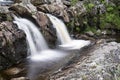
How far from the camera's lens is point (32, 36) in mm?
19094

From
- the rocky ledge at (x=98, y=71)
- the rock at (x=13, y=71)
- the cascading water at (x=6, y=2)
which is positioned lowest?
the rock at (x=13, y=71)

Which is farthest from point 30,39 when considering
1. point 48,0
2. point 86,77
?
point 86,77

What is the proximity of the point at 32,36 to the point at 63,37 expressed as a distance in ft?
11.9

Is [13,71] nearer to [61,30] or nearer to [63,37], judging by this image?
[63,37]

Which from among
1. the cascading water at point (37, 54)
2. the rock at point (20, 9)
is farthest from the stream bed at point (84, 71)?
the rock at point (20, 9)

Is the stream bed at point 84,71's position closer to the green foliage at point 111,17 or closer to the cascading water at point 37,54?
the cascading water at point 37,54

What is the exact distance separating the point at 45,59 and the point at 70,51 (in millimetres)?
2650

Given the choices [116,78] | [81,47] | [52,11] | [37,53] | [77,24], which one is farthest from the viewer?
[77,24]

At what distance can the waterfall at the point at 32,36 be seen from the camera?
18391 millimetres

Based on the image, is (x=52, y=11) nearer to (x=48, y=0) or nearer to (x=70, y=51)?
(x=48, y=0)

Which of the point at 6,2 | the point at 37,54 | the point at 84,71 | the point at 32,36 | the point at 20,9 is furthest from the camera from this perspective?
the point at 6,2

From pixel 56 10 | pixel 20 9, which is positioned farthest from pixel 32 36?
pixel 56 10

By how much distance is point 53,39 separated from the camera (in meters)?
20.9

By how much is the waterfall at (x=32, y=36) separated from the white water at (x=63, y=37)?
6.14ft
